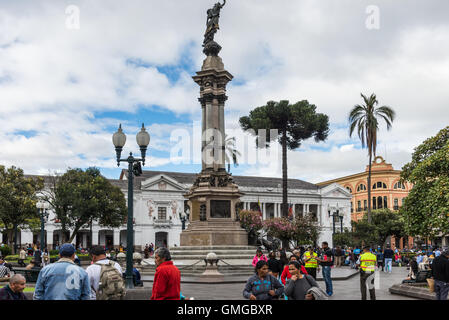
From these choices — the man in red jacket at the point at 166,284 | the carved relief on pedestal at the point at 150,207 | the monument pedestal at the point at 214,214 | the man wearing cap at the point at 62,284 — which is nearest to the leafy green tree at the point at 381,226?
the monument pedestal at the point at 214,214

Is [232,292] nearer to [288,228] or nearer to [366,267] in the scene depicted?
[366,267]

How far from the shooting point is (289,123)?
161 feet

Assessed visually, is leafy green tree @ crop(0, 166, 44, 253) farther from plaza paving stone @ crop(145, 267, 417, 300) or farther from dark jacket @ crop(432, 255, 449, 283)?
dark jacket @ crop(432, 255, 449, 283)

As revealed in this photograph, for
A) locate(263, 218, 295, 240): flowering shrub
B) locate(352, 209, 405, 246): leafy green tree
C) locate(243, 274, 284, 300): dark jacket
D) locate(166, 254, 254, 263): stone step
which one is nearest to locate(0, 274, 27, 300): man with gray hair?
A: locate(243, 274, 284, 300): dark jacket

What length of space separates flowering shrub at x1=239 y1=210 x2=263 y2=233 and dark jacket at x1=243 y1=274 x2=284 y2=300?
2643 cm

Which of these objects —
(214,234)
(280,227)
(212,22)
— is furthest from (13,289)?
(280,227)

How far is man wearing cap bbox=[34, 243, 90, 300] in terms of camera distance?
19.0 feet

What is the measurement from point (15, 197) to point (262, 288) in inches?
1610

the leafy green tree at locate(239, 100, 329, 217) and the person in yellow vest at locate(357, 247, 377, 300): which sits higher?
the leafy green tree at locate(239, 100, 329, 217)

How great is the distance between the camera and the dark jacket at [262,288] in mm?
7266

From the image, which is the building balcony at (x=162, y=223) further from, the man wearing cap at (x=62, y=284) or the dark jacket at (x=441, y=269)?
the man wearing cap at (x=62, y=284)
